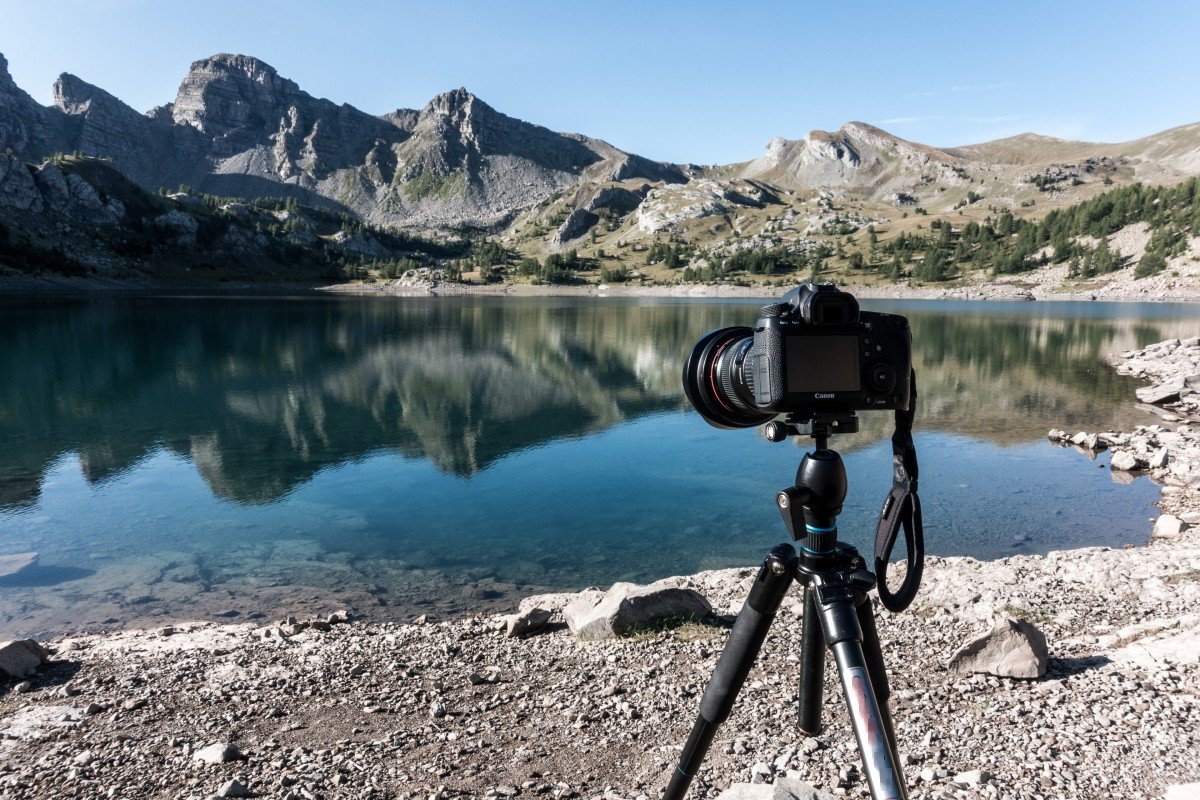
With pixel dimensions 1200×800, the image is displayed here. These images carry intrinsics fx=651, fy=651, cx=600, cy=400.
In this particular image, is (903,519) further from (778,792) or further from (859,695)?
(778,792)

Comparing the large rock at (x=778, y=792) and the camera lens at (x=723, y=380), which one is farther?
the large rock at (x=778, y=792)

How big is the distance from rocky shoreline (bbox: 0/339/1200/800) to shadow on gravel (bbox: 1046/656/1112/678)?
0.02 meters

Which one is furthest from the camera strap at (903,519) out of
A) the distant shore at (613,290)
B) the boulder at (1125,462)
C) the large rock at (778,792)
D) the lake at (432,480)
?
the distant shore at (613,290)

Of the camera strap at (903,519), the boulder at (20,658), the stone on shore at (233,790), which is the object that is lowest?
the boulder at (20,658)

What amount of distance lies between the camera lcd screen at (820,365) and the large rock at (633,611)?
430 cm

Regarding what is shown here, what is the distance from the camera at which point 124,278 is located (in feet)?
370

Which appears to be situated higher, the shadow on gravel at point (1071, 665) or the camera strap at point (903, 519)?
the camera strap at point (903, 519)

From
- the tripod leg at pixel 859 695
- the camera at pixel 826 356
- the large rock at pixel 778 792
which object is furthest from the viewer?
the large rock at pixel 778 792

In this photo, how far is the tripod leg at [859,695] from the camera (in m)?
1.98

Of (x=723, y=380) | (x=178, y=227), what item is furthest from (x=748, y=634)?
(x=178, y=227)

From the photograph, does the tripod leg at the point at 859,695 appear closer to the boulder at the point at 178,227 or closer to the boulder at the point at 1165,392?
the boulder at the point at 1165,392

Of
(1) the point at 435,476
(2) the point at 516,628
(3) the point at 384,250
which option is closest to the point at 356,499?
(1) the point at 435,476

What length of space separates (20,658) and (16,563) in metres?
6.12

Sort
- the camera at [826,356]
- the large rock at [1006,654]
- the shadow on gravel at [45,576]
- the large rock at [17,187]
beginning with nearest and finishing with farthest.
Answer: the camera at [826,356]
the large rock at [1006,654]
the shadow on gravel at [45,576]
the large rock at [17,187]
